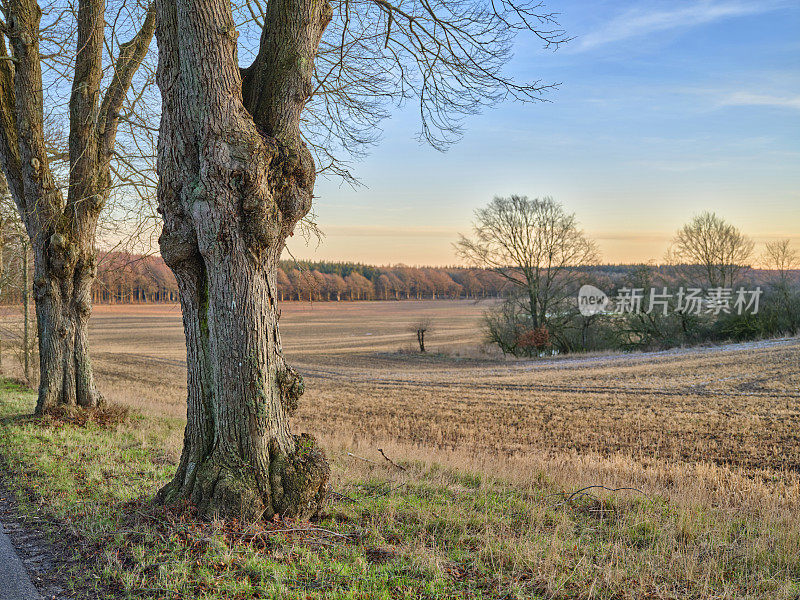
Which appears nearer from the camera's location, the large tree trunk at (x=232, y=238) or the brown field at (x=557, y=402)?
the large tree trunk at (x=232, y=238)

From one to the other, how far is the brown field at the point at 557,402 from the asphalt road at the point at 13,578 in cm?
334

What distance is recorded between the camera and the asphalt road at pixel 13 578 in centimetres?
402

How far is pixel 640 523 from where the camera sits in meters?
5.07

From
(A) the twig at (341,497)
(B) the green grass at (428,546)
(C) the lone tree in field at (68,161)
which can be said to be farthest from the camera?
(C) the lone tree in field at (68,161)

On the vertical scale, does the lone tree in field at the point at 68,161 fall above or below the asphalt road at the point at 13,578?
above

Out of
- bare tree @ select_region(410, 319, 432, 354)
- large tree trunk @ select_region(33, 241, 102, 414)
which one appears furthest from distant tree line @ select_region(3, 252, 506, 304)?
bare tree @ select_region(410, 319, 432, 354)

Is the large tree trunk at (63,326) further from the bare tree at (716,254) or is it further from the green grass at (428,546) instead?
the bare tree at (716,254)

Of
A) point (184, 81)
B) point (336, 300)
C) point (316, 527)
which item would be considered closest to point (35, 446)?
point (316, 527)

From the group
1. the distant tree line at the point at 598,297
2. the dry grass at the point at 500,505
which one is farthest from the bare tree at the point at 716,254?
the dry grass at the point at 500,505

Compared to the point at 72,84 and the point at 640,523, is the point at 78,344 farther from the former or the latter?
the point at 640,523

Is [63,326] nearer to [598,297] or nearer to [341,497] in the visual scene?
[341,497]

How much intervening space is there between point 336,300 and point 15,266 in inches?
3729

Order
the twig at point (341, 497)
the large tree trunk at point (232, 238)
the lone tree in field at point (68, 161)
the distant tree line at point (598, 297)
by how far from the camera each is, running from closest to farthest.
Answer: the large tree trunk at point (232, 238) → the twig at point (341, 497) → the lone tree in field at point (68, 161) → the distant tree line at point (598, 297)

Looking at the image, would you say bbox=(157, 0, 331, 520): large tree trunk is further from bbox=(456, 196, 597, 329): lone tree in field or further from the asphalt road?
bbox=(456, 196, 597, 329): lone tree in field
